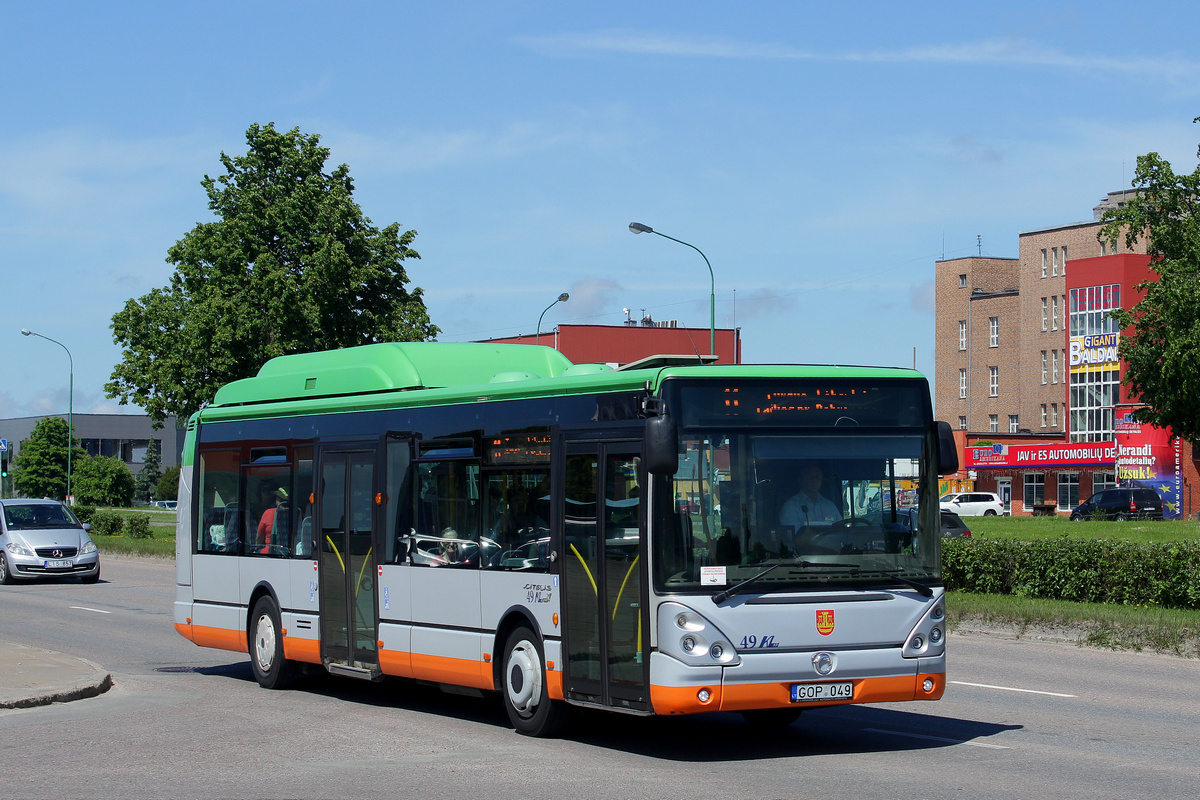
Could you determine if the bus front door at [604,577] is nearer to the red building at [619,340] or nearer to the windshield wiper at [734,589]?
the windshield wiper at [734,589]

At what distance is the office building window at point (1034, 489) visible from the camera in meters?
88.5

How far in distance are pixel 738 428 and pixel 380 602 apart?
4.44 metres

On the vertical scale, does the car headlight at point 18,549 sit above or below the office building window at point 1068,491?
below

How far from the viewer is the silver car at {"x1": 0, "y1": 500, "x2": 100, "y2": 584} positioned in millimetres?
31062

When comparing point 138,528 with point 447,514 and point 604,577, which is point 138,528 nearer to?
point 447,514

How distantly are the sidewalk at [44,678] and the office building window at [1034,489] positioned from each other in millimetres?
79344

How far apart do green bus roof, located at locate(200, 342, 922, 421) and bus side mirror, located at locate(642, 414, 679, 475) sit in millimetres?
576

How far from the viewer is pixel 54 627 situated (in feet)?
69.2

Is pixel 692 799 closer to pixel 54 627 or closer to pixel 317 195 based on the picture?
pixel 54 627

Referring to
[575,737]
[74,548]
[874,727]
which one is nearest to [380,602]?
[575,737]

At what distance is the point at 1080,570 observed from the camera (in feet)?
69.8

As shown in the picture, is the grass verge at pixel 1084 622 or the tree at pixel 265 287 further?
the tree at pixel 265 287

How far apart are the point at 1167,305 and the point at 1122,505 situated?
3009cm

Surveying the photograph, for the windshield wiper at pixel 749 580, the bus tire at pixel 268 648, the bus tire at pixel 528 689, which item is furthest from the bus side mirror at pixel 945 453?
the bus tire at pixel 268 648
